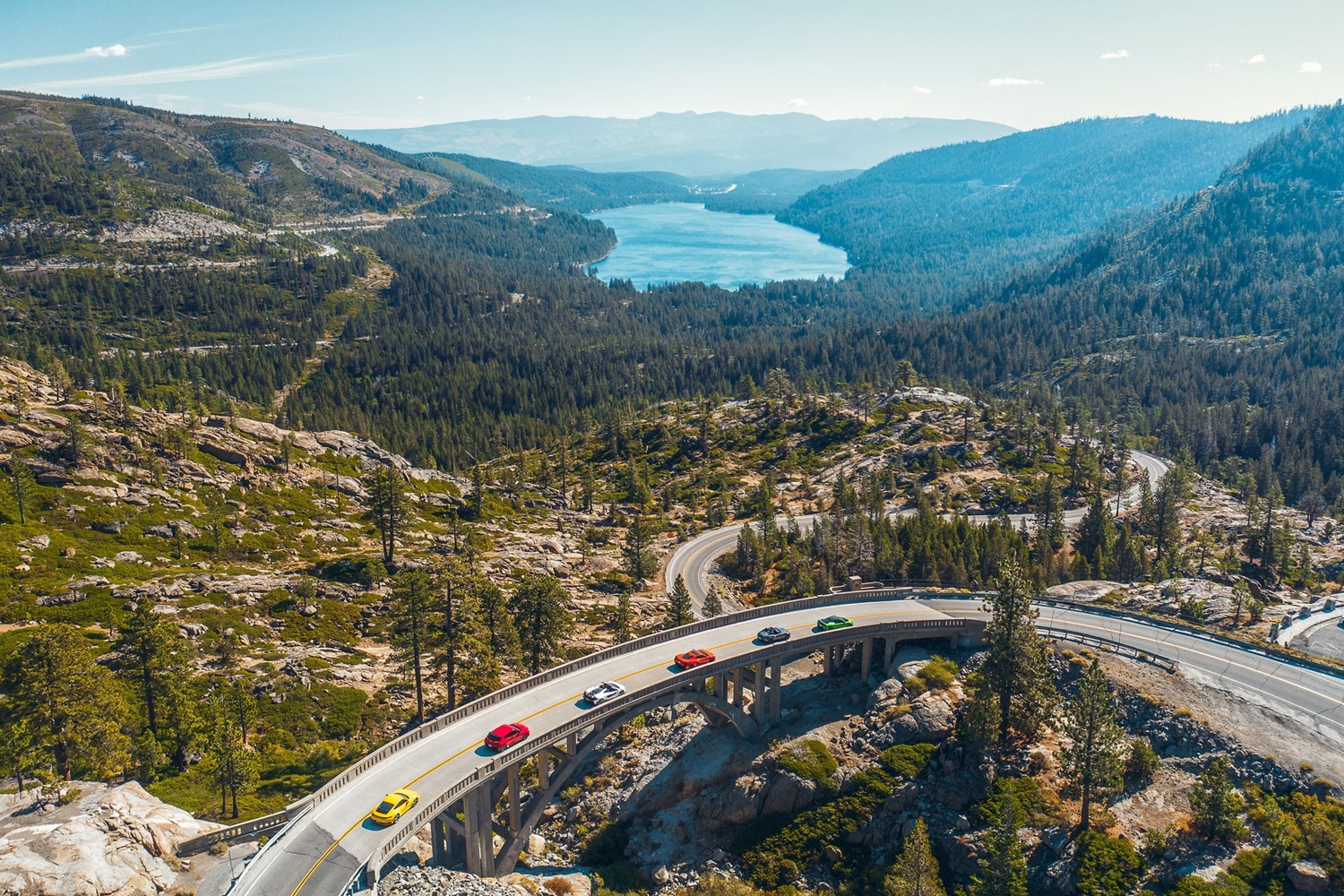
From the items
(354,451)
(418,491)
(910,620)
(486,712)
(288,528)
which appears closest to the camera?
(486,712)

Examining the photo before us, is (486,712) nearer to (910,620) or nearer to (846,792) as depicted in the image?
(846,792)

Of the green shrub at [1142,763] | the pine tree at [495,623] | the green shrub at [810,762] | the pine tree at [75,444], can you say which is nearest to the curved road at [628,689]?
the green shrub at [810,762]

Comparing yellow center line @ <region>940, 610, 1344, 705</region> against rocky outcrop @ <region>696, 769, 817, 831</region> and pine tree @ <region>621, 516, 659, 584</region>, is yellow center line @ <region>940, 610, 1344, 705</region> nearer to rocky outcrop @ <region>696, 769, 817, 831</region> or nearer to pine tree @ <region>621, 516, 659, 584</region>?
rocky outcrop @ <region>696, 769, 817, 831</region>

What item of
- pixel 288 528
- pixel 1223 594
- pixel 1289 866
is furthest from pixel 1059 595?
pixel 288 528

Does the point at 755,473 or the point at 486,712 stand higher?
the point at 486,712

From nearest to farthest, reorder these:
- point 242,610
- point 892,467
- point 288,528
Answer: point 242,610 → point 288,528 → point 892,467

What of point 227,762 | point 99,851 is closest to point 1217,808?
point 227,762

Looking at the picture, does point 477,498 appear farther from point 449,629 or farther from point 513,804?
point 513,804
